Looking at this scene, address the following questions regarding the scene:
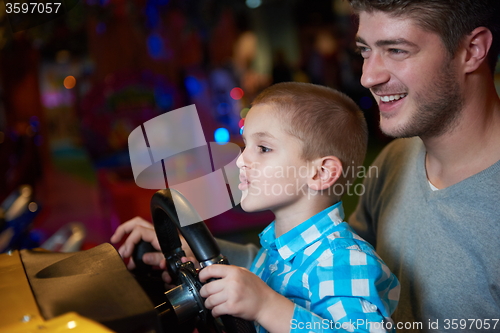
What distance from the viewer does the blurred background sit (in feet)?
9.45

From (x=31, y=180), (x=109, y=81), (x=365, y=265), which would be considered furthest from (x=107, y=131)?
(x=365, y=265)

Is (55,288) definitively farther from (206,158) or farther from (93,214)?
(93,214)

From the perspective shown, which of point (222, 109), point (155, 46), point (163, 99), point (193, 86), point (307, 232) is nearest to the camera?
point (307, 232)

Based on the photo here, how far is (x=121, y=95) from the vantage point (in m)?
3.49

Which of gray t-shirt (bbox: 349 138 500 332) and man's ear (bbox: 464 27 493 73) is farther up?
man's ear (bbox: 464 27 493 73)

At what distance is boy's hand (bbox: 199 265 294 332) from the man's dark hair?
73 centimetres

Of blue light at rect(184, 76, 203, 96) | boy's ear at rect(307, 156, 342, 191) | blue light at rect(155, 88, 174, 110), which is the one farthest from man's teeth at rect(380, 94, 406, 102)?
blue light at rect(184, 76, 203, 96)

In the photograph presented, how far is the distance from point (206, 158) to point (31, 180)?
99.5 inches

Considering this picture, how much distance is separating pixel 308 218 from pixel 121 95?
2.80 m

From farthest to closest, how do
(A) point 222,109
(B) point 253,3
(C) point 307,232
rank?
(B) point 253,3
(A) point 222,109
(C) point 307,232

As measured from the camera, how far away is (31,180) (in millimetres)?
2973

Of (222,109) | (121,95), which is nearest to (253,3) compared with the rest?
(222,109)

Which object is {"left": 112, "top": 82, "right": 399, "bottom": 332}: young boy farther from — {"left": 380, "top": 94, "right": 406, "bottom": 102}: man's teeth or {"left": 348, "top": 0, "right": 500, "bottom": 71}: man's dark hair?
{"left": 348, "top": 0, "right": 500, "bottom": 71}: man's dark hair

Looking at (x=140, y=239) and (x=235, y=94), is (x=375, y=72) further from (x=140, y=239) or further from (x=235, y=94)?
(x=235, y=94)
